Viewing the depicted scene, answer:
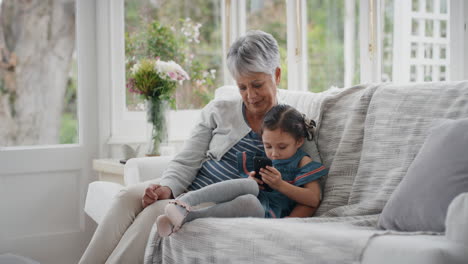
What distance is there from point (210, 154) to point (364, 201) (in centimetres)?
71

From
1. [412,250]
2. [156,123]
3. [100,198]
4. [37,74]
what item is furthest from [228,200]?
[37,74]

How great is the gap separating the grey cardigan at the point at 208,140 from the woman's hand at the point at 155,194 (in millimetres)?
35

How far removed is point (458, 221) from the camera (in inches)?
47.7

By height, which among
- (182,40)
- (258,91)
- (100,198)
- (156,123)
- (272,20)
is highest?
(272,20)

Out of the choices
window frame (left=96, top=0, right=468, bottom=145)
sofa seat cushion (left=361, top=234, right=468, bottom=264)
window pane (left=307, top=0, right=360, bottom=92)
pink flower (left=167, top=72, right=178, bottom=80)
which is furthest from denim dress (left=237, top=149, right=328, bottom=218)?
window pane (left=307, top=0, right=360, bottom=92)

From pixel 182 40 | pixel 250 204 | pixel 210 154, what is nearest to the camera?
pixel 250 204

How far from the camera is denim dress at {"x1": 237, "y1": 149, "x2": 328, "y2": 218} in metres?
1.99

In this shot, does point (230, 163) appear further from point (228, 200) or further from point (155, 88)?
point (155, 88)

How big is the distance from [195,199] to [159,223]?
158 mm

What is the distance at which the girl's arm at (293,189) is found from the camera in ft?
6.35

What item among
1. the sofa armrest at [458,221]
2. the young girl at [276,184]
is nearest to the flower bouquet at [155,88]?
the young girl at [276,184]

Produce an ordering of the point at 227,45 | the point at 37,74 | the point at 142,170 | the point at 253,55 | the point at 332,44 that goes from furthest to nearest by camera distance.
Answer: the point at 227,45 → the point at 332,44 → the point at 37,74 → the point at 142,170 → the point at 253,55

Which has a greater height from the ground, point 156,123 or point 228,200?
point 156,123

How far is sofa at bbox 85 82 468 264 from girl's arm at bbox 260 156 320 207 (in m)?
0.06
